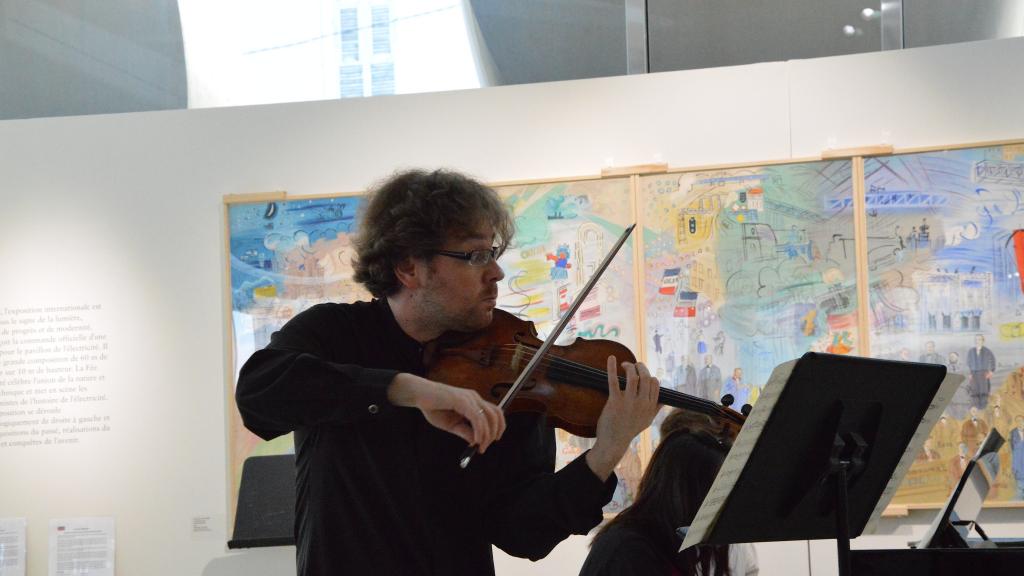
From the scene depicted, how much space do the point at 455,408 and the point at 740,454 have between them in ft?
1.47

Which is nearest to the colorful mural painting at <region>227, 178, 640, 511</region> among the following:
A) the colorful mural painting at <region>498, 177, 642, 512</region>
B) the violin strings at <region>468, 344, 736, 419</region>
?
the colorful mural painting at <region>498, 177, 642, 512</region>

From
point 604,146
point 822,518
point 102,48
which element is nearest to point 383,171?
point 604,146

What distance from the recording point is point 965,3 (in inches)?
161

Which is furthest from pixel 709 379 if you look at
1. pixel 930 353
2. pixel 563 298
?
pixel 930 353

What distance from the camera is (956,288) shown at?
3.80m

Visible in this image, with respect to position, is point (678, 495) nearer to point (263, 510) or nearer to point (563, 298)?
point (563, 298)

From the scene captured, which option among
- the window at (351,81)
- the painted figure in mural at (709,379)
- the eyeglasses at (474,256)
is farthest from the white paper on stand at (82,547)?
the eyeglasses at (474,256)

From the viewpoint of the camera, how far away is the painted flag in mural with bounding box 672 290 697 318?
3.97 metres

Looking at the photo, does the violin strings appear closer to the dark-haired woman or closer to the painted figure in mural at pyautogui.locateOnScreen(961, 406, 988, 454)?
the dark-haired woman

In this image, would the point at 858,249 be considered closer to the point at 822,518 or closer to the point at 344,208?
the point at 344,208

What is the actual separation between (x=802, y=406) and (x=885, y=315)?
2.35 metres

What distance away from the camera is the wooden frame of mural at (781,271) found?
12.4 ft

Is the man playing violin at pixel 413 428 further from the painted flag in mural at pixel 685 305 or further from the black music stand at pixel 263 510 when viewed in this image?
the black music stand at pixel 263 510

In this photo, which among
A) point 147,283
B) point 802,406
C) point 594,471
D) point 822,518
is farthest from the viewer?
point 147,283
